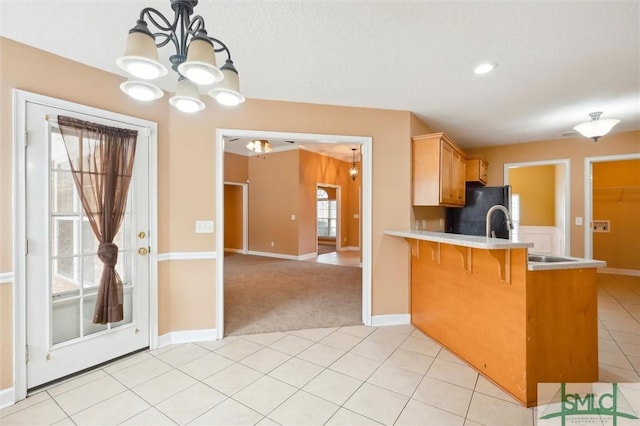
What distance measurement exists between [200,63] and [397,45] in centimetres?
149

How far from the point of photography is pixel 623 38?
1954mm

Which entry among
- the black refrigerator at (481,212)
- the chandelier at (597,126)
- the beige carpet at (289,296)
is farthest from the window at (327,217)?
the chandelier at (597,126)

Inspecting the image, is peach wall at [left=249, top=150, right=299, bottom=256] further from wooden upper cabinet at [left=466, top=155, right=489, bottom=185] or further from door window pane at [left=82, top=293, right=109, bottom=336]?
door window pane at [left=82, top=293, right=109, bottom=336]

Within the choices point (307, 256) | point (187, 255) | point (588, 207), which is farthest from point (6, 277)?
point (588, 207)

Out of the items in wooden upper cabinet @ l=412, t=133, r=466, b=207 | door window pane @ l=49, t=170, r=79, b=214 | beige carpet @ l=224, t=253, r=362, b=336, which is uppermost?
wooden upper cabinet @ l=412, t=133, r=466, b=207

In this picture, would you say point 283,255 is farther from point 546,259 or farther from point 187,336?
point 546,259

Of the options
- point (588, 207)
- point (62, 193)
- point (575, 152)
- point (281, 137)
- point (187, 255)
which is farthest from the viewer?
point (575, 152)

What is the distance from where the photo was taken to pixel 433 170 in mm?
3227

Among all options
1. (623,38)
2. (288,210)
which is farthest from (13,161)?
(288,210)

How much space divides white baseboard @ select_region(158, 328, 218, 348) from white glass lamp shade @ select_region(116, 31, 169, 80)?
248 cm

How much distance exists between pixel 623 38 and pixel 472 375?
2675 mm

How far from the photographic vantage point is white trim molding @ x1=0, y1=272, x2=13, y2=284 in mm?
1909

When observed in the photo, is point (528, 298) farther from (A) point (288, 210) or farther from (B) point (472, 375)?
(A) point (288, 210)

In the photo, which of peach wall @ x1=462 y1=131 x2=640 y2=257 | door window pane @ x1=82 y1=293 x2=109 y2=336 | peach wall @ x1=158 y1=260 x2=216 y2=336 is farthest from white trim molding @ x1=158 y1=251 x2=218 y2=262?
peach wall @ x1=462 y1=131 x2=640 y2=257
